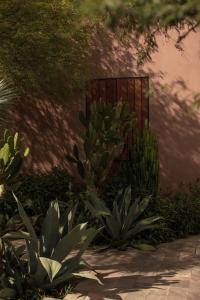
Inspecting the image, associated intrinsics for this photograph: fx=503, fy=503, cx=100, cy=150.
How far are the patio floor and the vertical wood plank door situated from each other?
8.53ft

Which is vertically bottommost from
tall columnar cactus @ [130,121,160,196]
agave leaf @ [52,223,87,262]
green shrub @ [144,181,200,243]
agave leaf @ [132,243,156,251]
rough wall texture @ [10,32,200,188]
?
agave leaf @ [132,243,156,251]

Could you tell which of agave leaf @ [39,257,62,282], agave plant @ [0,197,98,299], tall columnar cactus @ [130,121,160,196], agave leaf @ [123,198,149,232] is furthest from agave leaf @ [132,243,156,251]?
agave leaf @ [39,257,62,282]

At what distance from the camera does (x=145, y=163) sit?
7891 millimetres

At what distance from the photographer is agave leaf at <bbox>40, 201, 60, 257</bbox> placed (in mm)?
5273

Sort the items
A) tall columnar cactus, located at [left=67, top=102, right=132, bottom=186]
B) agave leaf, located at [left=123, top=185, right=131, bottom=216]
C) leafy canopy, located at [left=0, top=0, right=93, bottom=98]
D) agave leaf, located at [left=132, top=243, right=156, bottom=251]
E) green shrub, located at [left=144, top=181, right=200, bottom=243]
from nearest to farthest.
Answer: leafy canopy, located at [left=0, top=0, right=93, bottom=98]
agave leaf, located at [left=132, top=243, right=156, bottom=251]
agave leaf, located at [left=123, top=185, right=131, bottom=216]
tall columnar cactus, located at [left=67, top=102, right=132, bottom=186]
green shrub, located at [left=144, top=181, right=200, bottom=243]

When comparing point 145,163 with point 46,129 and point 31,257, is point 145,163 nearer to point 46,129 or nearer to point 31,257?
point 46,129

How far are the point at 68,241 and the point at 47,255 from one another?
1.15ft

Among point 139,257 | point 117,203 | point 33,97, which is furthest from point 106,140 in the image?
point 33,97

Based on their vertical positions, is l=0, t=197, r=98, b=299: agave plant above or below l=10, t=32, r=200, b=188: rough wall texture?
below

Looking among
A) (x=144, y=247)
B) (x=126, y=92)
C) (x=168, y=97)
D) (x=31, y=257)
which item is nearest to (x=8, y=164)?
(x=31, y=257)

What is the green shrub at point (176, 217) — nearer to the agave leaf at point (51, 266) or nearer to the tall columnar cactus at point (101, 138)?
the tall columnar cactus at point (101, 138)

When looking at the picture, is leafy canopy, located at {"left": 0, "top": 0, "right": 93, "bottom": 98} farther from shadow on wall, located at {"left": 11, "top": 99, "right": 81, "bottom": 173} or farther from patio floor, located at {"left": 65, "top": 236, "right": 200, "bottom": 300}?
patio floor, located at {"left": 65, "top": 236, "right": 200, "bottom": 300}

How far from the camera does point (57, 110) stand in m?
9.68

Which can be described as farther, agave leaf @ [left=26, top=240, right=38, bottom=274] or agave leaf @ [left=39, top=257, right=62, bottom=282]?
agave leaf @ [left=26, top=240, right=38, bottom=274]
